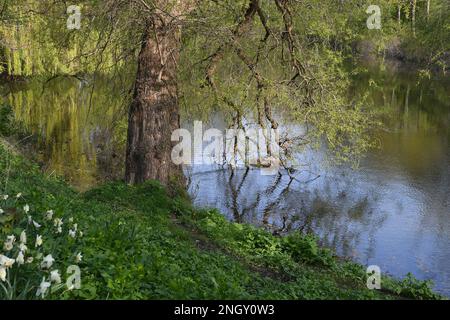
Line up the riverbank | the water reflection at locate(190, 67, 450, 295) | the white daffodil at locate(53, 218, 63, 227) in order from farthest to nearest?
the water reflection at locate(190, 67, 450, 295), the white daffodil at locate(53, 218, 63, 227), the riverbank

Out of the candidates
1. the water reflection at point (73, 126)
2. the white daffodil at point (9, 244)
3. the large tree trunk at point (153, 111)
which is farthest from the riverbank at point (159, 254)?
the water reflection at point (73, 126)

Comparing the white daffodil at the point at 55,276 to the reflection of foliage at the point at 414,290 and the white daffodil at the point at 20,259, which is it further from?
the reflection of foliage at the point at 414,290

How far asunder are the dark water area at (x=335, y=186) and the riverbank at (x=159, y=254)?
8.36ft

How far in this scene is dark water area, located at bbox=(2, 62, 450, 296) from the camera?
1145cm

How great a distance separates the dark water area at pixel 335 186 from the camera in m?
11.5

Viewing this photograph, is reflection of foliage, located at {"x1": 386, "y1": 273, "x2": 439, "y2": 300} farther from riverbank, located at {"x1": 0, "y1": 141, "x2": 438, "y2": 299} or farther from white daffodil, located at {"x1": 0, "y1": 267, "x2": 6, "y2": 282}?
white daffodil, located at {"x1": 0, "y1": 267, "x2": 6, "y2": 282}

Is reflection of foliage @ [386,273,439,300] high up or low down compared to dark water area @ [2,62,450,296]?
down

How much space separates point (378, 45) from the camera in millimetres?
12516

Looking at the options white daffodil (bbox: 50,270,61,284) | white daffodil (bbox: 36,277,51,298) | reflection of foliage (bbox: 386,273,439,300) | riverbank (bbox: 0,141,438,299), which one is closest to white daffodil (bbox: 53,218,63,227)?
riverbank (bbox: 0,141,438,299)

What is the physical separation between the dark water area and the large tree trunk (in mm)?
1626

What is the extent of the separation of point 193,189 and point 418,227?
5.72 m

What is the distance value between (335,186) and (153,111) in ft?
23.3
